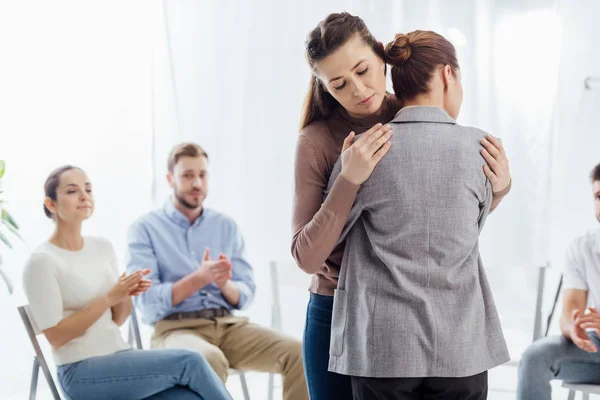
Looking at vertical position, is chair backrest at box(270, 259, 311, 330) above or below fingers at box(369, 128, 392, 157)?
below

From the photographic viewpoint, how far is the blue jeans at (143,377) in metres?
2.38

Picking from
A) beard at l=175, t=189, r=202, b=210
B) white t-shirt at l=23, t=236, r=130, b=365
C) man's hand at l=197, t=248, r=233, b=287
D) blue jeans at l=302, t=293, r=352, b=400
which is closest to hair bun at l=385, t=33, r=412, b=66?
blue jeans at l=302, t=293, r=352, b=400

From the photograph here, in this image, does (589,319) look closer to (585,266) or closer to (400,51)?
(585,266)

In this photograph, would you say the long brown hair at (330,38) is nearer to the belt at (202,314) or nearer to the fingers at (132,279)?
the fingers at (132,279)

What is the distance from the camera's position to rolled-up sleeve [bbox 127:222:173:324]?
2898 millimetres

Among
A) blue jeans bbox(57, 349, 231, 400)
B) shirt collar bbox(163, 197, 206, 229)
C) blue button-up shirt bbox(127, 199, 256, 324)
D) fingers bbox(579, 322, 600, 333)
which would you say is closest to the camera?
blue jeans bbox(57, 349, 231, 400)

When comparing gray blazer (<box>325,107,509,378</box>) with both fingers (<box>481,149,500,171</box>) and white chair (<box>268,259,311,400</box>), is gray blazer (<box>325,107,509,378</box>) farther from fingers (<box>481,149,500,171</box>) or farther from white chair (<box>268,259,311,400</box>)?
white chair (<box>268,259,311,400</box>)

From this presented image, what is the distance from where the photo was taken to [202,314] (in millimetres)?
2957

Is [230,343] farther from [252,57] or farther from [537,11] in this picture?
[537,11]

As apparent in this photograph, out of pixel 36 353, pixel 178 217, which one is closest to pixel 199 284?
pixel 178 217

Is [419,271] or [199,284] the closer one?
[419,271]

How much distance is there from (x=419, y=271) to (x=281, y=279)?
2140 mm

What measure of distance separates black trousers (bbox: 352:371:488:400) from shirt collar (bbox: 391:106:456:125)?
0.44 m

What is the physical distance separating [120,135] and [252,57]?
80 cm
